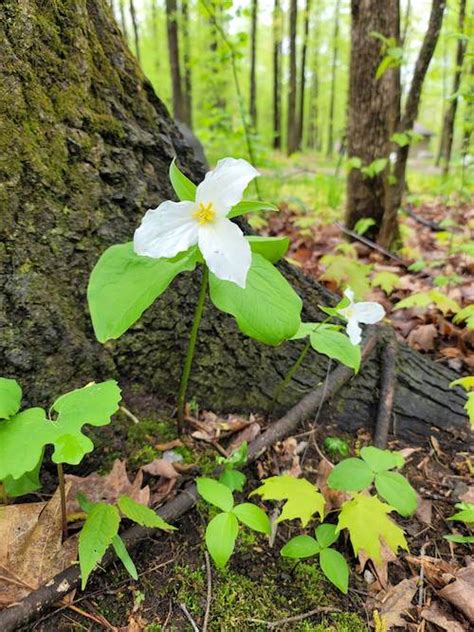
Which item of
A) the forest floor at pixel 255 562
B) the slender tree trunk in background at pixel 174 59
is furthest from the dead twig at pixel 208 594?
the slender tree trunk in background at pixel 174 59

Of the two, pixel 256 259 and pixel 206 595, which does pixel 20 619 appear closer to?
pixel 206 595

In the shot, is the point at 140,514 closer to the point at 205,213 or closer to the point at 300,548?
the point at 300,548

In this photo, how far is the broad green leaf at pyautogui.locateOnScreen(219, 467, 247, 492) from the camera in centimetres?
130

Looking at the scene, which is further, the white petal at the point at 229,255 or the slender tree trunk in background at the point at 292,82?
the slender tree trunk in background at the point at 292,82

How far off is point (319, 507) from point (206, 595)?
36 centimetres

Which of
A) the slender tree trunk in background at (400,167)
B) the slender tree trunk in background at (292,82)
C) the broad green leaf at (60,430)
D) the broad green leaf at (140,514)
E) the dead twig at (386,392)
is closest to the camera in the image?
the broad green leaf at (60,430)

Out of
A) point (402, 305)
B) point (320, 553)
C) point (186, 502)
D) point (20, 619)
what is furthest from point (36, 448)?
point (402, 305)

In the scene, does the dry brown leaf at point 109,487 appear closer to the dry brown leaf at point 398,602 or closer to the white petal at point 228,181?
the dry brown leaf at point 398,602

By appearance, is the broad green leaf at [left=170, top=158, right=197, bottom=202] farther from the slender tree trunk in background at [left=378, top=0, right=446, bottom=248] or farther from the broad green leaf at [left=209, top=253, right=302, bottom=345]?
the slender tree trunk in background at [left=378, top=0, right=446, bottom=248]

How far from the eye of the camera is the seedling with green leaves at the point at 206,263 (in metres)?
0.89

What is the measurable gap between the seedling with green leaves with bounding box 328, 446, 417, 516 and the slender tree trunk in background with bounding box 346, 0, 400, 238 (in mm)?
2918

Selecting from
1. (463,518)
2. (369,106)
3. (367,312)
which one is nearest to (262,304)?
(367,312)

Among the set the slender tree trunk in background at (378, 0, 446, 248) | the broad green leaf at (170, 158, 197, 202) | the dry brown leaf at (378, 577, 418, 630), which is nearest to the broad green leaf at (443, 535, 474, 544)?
the dry brown leaf at (378, 577, 418, 630)

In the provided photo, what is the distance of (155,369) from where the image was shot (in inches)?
59.9
